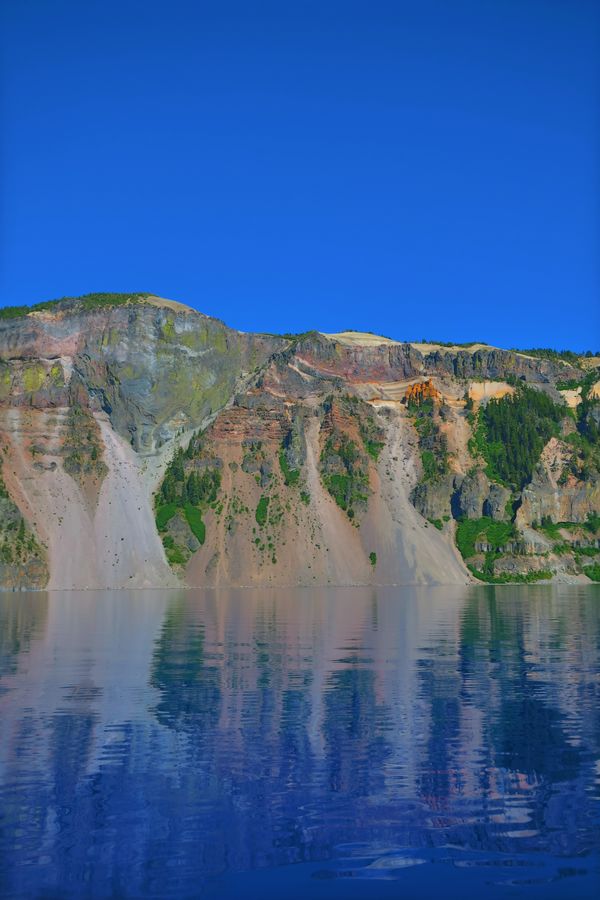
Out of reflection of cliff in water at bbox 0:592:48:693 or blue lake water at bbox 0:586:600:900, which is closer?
blue lake water at bbox 0:586:600:900

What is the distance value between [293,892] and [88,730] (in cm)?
2089

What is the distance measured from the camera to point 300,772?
35844 mm

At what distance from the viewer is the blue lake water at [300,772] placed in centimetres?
2600

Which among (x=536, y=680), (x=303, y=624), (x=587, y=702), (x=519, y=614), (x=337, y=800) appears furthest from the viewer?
(x=519, y=614)

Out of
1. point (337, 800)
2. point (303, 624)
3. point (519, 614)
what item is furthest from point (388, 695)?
point (519, 614)

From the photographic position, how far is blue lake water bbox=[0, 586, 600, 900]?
2600 cm

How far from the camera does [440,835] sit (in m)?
28.8

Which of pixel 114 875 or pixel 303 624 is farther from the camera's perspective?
pixel 303 624

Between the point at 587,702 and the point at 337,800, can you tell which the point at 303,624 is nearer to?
the point at 587,702

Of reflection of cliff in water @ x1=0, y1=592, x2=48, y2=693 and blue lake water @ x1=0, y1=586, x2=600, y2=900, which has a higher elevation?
reflection of cliff in water @ x1=0, y1=592, x2=48, y2=693

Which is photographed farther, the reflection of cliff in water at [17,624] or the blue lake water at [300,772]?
the reflection of cliff in water at [17,624]

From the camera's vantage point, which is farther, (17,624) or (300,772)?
(17,624)

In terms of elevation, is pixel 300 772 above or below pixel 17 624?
below

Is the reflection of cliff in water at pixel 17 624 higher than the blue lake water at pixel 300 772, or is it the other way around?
the reflection of cliff in water at pixel 17 624
